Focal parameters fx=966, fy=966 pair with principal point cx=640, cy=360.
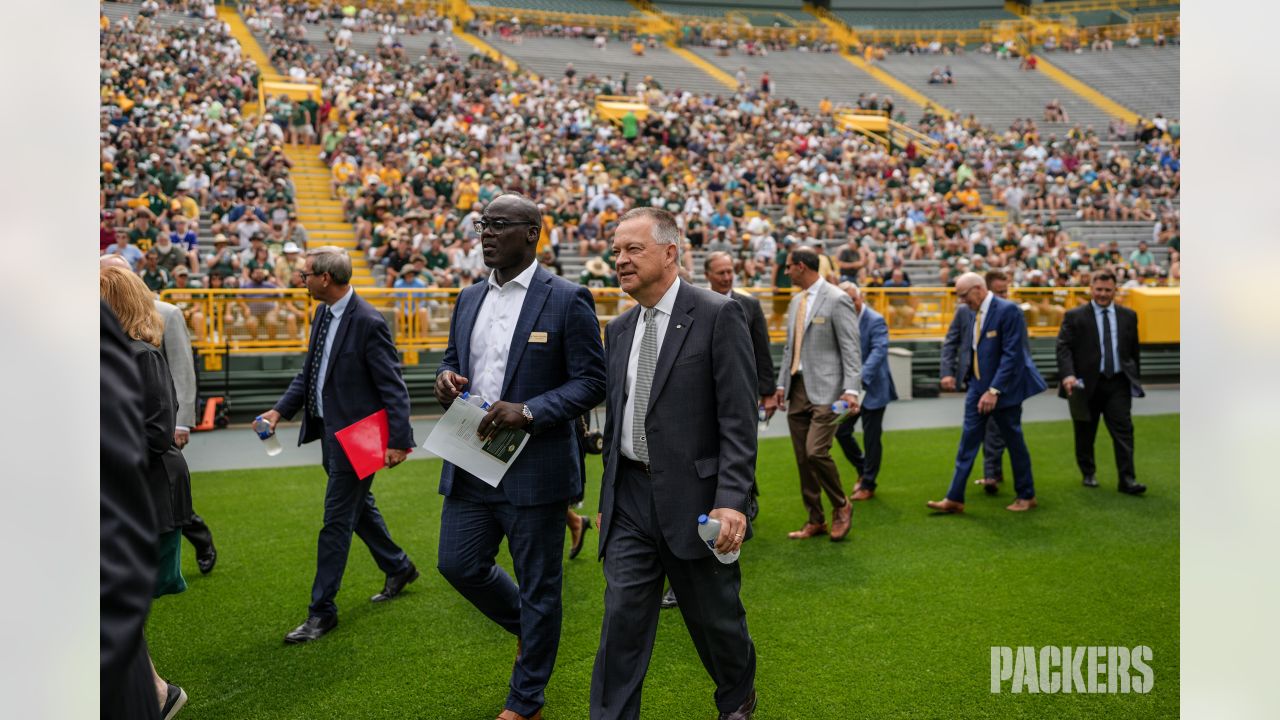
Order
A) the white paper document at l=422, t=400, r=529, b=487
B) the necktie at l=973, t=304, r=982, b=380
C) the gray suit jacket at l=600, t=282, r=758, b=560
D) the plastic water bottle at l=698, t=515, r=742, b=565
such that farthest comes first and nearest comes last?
the necktie at l=973, t=304, r=982, b=380
the white paper document at l=422, t=400, r=529, b=487
the gray suit jacket at l=600, t=282, r=758, b=560
the plastic water bottle at l=698, t=515, r=742, b=565

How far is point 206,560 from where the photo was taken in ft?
19.4

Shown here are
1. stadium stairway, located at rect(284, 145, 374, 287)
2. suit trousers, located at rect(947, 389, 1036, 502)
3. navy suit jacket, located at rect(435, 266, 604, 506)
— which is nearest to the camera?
navy suit jacket, located at rect(435, 266, 604, 506)

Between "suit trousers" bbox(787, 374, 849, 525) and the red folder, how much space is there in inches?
116

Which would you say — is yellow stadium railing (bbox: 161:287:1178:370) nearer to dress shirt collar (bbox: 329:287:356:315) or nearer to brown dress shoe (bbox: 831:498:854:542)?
brown dress shoe (bbox: 831:498:854:542)

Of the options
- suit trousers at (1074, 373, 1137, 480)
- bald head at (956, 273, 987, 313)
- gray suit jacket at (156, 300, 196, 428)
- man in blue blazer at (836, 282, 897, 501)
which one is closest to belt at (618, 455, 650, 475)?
gray suit jacket at (156, 300, 196, 428)

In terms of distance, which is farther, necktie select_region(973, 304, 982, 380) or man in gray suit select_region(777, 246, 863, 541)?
necktie select_region(973, 304, 982, 380)

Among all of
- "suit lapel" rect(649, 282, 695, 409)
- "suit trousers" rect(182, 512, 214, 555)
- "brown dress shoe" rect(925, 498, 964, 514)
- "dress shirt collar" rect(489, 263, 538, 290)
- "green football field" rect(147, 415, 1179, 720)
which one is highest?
"dress shirt collar" rect(489, 263, 538, 290)

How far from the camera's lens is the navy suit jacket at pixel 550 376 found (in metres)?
3.79

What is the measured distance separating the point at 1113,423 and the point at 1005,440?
55.1 inches

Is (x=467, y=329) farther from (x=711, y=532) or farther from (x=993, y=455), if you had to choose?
(x=993, y=455)

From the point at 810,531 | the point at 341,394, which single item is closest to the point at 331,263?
the point at 341,394

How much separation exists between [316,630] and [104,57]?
22.7 metres

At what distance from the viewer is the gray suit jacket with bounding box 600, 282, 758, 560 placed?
3168mm
